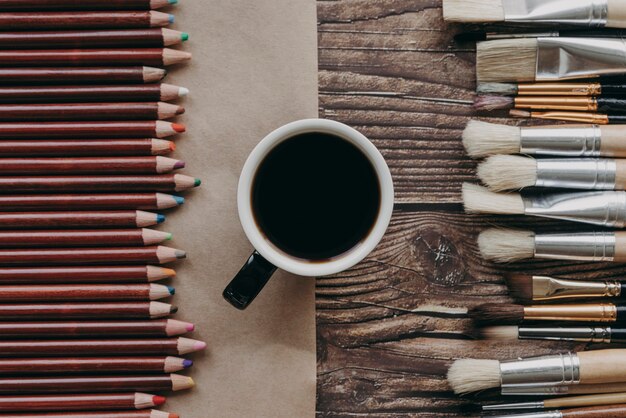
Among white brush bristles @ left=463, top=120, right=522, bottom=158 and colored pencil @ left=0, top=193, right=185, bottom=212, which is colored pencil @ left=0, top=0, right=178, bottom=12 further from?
white brush bristles @ left=463, top=120, right=522, bottom=158

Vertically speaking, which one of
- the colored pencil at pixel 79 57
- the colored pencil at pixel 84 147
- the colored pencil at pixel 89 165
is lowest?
the colored pencil at pixel 89 165

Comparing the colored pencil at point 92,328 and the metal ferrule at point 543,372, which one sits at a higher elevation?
the colored pencil at point 92,328

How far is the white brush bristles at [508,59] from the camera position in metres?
0.73

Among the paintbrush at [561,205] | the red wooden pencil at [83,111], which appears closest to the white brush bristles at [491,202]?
the paintbrush at [561,205]

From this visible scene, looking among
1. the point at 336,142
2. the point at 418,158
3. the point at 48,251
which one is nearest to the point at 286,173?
the point at 336,142

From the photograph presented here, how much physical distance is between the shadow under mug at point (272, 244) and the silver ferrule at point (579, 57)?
214mm

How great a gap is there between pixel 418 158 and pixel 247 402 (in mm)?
318

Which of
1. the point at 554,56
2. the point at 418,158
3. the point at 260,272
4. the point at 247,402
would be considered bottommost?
the point at 247,402

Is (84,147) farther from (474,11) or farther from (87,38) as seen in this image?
(474,11)

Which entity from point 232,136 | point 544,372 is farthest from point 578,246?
point 232,136

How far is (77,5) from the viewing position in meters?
0.73

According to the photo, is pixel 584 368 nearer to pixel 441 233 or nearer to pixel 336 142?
pixel 441 233

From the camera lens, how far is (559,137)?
2.38ft

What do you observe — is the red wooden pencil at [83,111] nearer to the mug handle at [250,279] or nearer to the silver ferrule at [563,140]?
the mug handle at [250,279]
